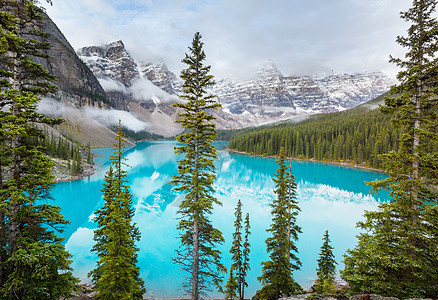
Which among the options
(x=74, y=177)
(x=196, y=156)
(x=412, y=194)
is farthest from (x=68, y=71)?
(x=412, y=194)

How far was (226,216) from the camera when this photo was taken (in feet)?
115

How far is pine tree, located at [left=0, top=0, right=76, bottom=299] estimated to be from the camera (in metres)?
6.92

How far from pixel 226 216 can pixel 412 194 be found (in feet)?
94.9

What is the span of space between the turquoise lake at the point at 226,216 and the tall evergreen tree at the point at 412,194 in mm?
11830

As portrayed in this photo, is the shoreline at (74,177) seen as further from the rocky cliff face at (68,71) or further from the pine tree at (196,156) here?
the rocky cliff face at (68,71)

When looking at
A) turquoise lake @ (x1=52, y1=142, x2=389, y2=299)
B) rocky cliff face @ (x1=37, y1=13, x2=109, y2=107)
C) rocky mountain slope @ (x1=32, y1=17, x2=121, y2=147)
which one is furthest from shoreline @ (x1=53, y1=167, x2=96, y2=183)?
rocky cliff face @ (x1=37, y1=13, x2=109, y2=107)

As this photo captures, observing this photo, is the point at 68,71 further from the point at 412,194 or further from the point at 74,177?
the point at 412,194

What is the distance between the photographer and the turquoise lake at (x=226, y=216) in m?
20.6

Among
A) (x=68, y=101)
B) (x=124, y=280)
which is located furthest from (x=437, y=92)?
(x=68, y=101)

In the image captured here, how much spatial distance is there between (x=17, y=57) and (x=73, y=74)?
227404mm

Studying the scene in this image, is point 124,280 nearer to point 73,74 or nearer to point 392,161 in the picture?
point 392,161

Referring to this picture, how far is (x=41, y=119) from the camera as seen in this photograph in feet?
27.4

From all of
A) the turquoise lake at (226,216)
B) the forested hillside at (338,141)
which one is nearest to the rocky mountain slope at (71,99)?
the turquoise lake at (226,216)

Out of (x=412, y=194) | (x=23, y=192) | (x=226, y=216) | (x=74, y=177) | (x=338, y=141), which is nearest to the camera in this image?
(x=23, y=192)
